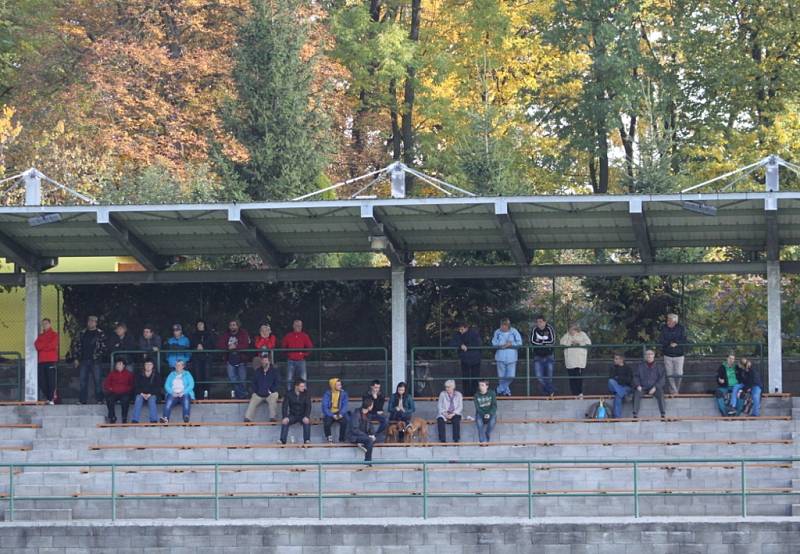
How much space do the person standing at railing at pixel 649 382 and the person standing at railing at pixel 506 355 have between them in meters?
2.19

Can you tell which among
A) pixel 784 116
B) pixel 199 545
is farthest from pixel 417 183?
pixel 199 545

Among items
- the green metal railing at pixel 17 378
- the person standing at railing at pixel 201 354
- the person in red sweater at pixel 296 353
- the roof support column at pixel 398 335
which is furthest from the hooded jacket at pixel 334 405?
the green metal railing at pixel 17 378

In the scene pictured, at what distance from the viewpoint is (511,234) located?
27344 millimetres

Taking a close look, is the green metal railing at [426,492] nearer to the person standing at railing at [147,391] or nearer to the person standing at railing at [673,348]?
the person standing at railing at [147,391]

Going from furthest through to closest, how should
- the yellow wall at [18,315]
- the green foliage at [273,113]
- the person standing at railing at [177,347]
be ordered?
the green foliage at [273,113], the yellow wall at [18,315], the person standing at railing at [177,347]

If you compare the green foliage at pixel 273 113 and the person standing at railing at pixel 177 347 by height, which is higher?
the green foliage at pixel 273 113

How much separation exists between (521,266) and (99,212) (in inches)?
263

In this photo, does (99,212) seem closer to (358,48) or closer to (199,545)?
(199,545)

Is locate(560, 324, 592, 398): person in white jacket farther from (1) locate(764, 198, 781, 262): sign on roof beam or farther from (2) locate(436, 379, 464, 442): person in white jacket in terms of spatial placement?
(1) locate(764, 198, 781, 262): sign on roof beam

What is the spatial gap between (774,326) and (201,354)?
9125 millimetres

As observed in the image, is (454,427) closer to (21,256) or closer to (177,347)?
(177,347)

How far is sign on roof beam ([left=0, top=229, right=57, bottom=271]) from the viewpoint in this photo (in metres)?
28.6

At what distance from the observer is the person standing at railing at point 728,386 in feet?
88.8

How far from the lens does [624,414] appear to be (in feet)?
89.8
